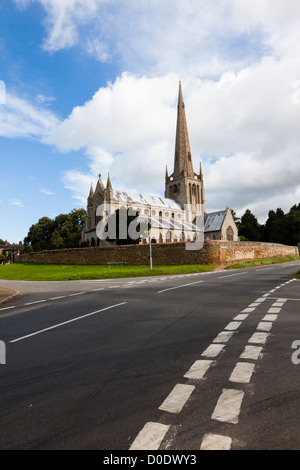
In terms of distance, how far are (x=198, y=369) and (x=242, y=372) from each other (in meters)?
Result: 0.59

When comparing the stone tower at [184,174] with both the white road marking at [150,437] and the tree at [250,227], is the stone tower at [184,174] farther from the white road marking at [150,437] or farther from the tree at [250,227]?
the white road marking at [150,437]

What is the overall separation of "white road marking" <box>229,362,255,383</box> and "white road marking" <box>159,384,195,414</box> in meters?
0.61

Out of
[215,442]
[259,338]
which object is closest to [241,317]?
[259,338]

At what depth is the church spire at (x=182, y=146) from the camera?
85.7 m

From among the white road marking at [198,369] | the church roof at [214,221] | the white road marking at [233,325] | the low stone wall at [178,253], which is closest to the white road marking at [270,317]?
the white road marking at [233,325]

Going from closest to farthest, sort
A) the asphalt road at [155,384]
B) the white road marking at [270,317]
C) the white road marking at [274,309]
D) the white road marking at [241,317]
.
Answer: the asphalt road at [155,384]
the white road marking at [270,317]
the white road marking at [241,317]
the white road marking at [274,309]

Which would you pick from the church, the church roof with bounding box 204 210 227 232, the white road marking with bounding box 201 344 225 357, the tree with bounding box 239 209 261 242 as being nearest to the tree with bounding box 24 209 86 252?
the church

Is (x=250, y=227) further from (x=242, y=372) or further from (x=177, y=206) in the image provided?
(x=242, y=372)

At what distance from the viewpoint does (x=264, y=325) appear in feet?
20.3

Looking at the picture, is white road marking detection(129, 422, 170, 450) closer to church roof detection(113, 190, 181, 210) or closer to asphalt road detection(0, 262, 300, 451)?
asphalt road detection(0, 262, 300, 451)

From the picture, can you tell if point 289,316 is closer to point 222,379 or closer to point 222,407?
point 222,379

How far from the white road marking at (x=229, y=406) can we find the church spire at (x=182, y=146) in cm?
8454

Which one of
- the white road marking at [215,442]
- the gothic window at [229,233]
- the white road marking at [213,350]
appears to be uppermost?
the gothic window at [229,233]

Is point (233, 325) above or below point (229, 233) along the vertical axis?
below
